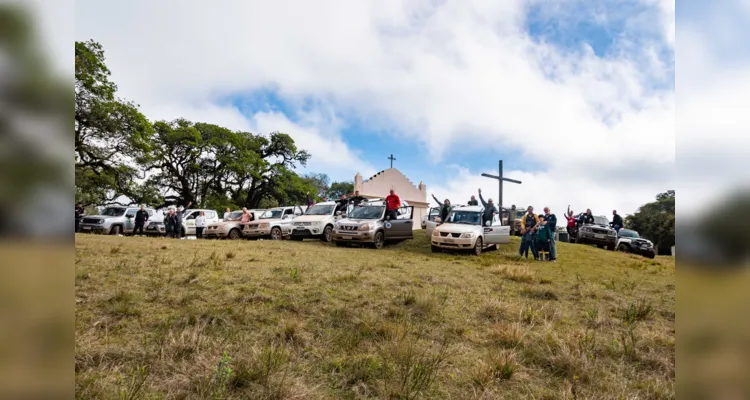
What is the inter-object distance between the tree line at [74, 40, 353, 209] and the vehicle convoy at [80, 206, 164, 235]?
3.99ft

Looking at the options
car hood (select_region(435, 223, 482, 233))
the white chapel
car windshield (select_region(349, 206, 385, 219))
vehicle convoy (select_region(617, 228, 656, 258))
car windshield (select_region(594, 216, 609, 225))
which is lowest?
vehicle convoy (select_region(617, 228, 656, 258))

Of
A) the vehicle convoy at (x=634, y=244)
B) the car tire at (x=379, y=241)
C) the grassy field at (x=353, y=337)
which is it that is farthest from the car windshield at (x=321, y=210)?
the vehicle convoy at (x=634, y=244)

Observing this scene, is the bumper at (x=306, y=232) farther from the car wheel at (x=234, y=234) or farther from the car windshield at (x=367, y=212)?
the car wheel at (x=234, y=234)

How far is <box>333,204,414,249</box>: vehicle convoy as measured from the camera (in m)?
13.9

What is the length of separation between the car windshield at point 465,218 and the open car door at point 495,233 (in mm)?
444

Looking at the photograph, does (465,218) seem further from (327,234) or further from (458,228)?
(327,234)

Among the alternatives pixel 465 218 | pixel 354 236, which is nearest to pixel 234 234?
pixel 354 236

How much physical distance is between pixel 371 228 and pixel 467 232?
3267 millimetres

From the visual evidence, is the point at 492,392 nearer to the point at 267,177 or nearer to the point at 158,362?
the point at 158,362

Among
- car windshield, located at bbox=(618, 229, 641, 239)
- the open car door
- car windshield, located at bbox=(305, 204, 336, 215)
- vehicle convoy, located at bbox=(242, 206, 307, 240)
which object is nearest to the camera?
the open car door

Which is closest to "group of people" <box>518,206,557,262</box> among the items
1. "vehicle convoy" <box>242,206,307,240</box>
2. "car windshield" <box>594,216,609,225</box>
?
"vehicle convoy" <box>242,206,307,240</box>

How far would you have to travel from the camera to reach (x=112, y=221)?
20.3 m

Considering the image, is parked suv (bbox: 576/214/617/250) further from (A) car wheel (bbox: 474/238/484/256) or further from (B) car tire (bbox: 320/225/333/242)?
(B) car tire (bbox: 320/225/333/242)
